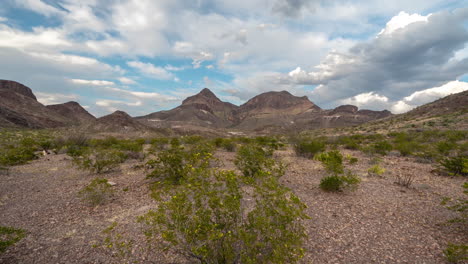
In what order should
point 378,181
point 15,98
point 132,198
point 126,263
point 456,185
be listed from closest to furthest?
point 126,263 < point 132,198 < point 456,185 < point 378,181 < point 15,98

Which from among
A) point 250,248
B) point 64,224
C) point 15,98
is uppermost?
point 15,98

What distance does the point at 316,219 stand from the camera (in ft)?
19.2

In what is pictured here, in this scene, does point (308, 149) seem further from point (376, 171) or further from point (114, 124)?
point (114, 124)

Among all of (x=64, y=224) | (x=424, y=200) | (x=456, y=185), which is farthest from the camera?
(x=456, y=185)

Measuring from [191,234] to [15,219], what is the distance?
6.35 metres

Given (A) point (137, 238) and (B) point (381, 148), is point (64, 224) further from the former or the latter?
(B) point (381, 148)

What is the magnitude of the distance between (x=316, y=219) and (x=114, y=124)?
76.7 m

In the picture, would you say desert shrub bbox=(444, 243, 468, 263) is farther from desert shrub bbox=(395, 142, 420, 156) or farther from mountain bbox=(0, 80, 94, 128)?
mountain bbox=(0, 80, 94, 128)

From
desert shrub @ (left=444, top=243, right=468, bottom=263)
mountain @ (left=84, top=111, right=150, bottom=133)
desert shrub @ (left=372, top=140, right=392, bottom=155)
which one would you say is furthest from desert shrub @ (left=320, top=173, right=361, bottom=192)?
mountain @ (left=84, top=111, right=150, bottom=133)

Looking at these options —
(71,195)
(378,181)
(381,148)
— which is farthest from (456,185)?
(71,195)

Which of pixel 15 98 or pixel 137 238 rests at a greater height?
pixel 15 98

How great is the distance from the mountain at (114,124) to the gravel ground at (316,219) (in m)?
62.7

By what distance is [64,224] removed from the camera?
580cm

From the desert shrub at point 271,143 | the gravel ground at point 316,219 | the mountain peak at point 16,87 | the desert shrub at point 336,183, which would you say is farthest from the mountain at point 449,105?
the mountain peak at point 16,87
